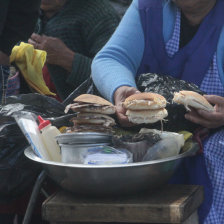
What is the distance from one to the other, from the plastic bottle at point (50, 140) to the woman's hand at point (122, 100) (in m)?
0.26

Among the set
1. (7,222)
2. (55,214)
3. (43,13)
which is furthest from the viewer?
(43,13)

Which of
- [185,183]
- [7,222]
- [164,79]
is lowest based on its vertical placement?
[7,222]

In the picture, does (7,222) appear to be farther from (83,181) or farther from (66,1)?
(66,1)

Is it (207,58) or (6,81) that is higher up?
(207,58)

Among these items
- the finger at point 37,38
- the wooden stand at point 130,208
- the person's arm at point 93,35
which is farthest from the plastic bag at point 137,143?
the finger at point 37,38

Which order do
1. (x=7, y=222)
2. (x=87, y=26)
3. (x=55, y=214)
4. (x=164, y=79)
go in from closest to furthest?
(x=55, y=214) < (x=164, y=79) < (x=7, y=222) < (x=87, y=26)

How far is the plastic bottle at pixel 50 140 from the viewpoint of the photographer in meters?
1.78

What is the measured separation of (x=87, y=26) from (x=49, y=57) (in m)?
0.32

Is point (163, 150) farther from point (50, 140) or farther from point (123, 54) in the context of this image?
point (123, 54)

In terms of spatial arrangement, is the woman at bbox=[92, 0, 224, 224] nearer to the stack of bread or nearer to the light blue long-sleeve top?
the light blue long-sleeve top

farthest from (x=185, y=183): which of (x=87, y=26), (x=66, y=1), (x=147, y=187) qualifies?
(x=66, y=1)

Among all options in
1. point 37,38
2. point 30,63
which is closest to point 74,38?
point 37,38

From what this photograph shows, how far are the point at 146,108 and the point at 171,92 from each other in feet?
0.80

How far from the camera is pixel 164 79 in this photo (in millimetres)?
1993
